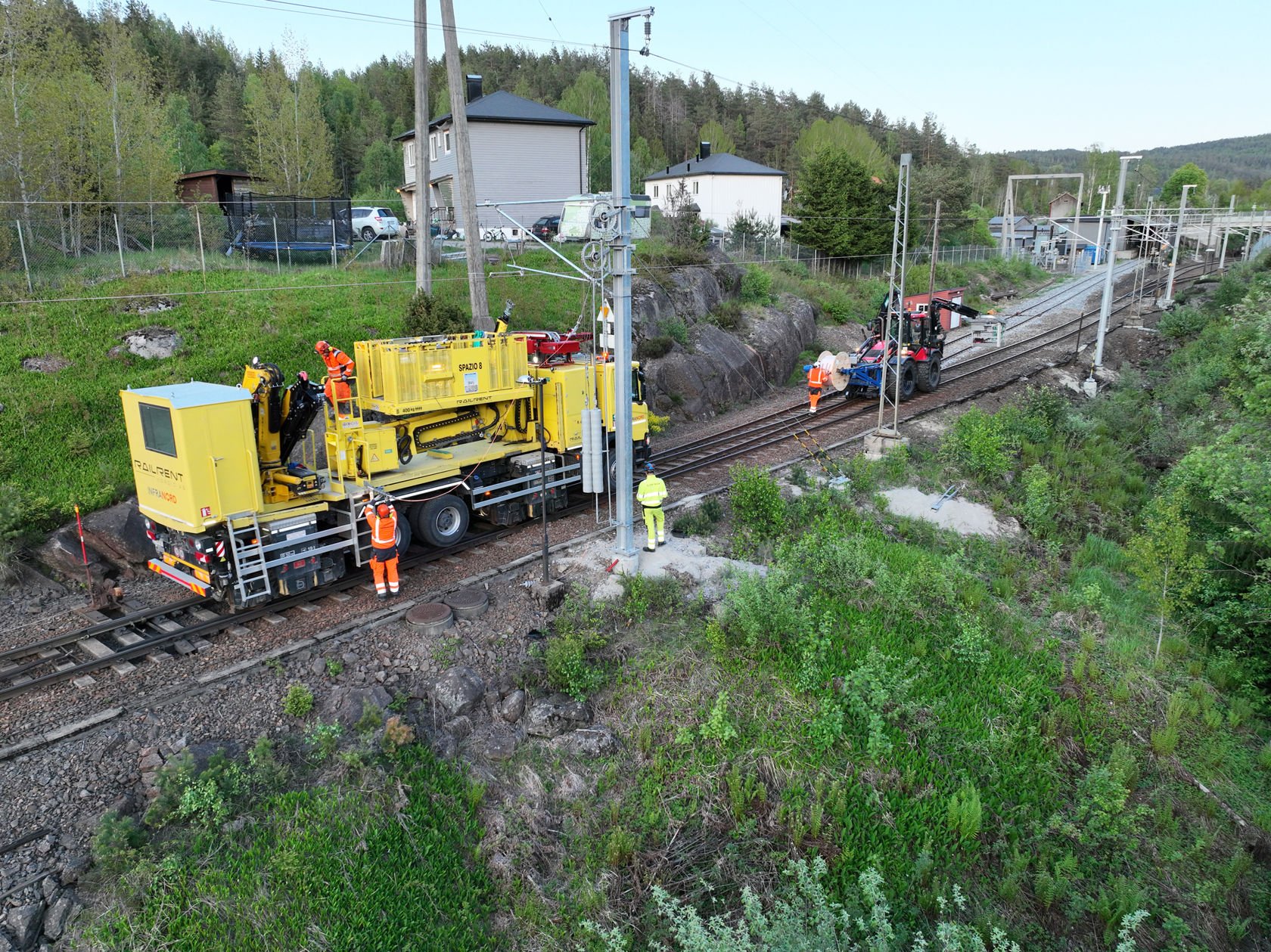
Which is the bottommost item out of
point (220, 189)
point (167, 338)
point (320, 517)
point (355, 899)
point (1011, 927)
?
point (1011, 927)

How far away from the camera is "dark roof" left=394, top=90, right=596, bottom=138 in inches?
1414

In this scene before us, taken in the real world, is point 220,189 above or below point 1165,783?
above

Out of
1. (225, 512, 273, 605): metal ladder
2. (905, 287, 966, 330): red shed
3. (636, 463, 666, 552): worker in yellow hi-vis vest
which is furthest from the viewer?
(905, 287, 966, 330): red shed

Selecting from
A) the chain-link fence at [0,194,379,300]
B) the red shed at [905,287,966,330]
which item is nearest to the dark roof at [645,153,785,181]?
the red shed at [905,287,966,330]

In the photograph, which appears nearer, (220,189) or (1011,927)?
(1011,927)

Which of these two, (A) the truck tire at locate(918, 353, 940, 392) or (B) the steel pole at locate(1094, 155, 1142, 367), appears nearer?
(B) the steel pole at locate(1094, 155, 1142, 367)

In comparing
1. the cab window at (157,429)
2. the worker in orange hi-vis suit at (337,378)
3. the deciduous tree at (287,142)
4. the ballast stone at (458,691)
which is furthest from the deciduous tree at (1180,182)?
the cab window at (157,429)

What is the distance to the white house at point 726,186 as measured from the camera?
5138 centimetres

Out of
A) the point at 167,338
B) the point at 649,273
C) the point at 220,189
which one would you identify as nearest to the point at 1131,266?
the point at 649,273

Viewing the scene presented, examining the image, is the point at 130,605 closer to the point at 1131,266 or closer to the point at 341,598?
the point at 341,598

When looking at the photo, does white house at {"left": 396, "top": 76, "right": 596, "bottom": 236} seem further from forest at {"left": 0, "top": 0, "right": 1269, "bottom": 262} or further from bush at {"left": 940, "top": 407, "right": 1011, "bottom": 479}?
bush at {"left": 940, "top": 407, "right": 1011, "bottom": 479}

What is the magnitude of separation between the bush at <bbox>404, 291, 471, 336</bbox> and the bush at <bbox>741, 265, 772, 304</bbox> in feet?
45.8

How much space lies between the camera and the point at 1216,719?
10.6 meters

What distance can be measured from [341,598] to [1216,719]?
11.7 metres
